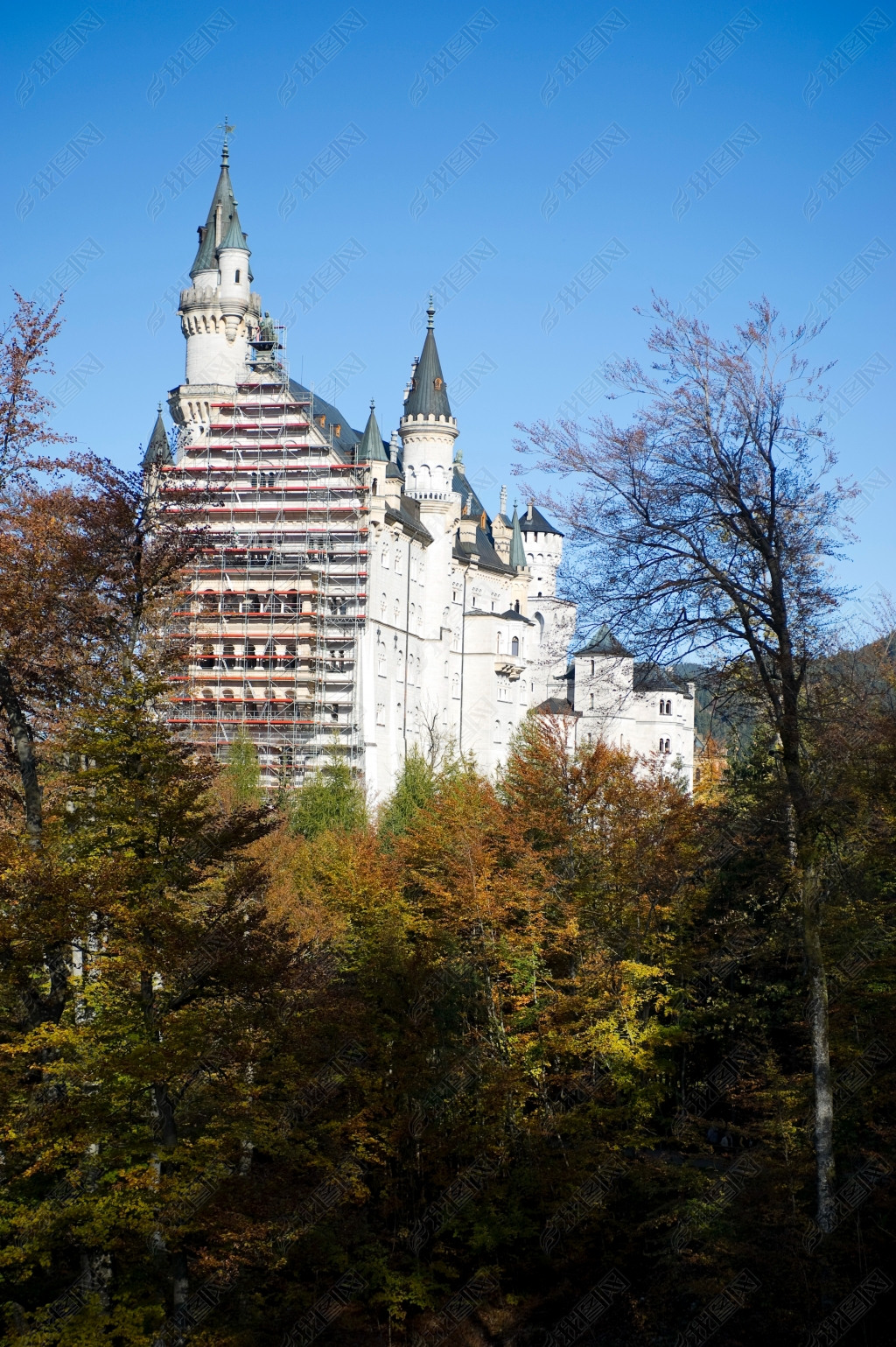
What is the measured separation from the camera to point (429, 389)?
85.2m

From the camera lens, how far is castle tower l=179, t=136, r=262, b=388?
77.8 metres

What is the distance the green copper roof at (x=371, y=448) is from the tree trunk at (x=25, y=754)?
2133 inches

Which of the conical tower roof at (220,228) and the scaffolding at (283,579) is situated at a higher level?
the conical tower roof at (220,228)

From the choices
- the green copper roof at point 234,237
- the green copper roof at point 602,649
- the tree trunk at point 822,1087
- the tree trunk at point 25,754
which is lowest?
the tree trunk at point 822,1087

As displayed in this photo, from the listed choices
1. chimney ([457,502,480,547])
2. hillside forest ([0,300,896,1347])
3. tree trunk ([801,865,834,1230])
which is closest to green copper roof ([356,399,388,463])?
chimney ([457,502,480,547])

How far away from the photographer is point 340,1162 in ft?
83.7

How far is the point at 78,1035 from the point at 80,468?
10.3m

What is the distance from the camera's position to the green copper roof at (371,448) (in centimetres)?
7525

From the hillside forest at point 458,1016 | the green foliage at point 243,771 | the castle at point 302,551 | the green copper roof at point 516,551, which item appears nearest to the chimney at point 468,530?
the green copper roof at point 516,551

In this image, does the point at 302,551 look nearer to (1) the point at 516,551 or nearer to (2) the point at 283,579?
(2) the point at 283,579

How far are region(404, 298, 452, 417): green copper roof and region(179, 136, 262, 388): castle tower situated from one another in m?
11.7

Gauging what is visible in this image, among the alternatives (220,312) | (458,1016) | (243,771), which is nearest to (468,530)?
(220,312)

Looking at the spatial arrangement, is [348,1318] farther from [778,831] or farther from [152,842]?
[778,831]

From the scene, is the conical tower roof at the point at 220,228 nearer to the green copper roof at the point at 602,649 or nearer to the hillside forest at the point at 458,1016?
the hillside forest at the point at 458,1016
